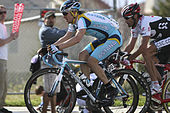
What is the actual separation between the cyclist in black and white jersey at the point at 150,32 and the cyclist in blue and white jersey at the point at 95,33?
15.9 inches

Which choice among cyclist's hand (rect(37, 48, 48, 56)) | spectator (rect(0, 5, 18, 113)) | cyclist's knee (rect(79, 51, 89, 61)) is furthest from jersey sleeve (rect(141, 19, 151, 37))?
spectator (rect(0, 5, 18, 113))

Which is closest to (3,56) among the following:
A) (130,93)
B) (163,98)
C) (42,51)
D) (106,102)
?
(42,51)

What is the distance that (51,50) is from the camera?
5.85 metres

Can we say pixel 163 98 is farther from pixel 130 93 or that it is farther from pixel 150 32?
pixel 150 32

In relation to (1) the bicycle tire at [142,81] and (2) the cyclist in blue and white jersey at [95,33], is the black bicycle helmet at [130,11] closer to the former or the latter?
(2) the cyclist in blue and white jersey at [95,33]

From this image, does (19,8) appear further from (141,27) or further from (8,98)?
(8,98)

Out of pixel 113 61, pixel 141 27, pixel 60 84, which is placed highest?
pixel 141 27

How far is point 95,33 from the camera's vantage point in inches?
248

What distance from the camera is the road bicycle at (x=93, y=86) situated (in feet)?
19.9

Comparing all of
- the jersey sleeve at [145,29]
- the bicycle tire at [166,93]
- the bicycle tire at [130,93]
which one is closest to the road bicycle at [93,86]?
the bicycle tire at [130,93]

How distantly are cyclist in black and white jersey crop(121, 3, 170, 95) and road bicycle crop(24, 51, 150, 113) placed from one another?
0.33 m

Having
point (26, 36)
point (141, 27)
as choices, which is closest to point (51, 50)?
point (141, 27)

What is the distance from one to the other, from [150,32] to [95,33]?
0.97 m

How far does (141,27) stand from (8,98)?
522 centimetres
